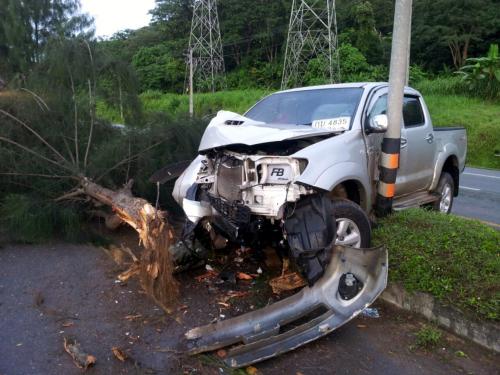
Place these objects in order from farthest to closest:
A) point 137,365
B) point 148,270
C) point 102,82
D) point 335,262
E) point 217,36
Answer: point 217,36 < point 102,82 < point 148,270 < point 335,262 < point 137,365

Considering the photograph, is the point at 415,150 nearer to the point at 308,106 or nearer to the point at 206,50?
the point at 308,106

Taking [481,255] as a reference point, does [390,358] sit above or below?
below

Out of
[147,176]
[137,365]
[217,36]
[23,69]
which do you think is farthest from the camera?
[217,36]

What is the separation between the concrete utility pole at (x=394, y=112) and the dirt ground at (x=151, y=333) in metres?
1.59

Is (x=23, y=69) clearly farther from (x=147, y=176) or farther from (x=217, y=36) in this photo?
(x=217, y=36)

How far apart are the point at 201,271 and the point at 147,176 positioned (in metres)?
2.17

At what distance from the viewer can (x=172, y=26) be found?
58844mm

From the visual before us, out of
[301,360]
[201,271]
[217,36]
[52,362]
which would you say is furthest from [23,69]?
[217,36]

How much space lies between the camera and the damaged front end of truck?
3881 millimetres

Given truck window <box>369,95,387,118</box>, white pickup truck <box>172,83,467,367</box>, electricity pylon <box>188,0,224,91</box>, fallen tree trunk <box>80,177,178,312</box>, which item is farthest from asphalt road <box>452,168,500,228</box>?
electricity pylon <box>188,0,224,91</box>

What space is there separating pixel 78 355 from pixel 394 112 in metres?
3.99

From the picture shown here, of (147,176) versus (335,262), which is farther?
(147,176)

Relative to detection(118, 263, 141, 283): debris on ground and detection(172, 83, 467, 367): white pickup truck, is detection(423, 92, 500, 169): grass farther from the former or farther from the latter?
detection(118, 263, 141, 283): debris on ground

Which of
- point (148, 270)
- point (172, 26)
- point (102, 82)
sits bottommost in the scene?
point (148, 270)
